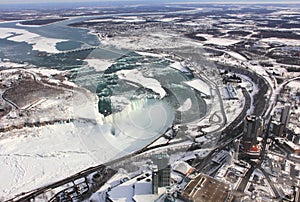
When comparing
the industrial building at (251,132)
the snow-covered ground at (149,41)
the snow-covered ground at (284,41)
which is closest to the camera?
the industrial building at (251,132)

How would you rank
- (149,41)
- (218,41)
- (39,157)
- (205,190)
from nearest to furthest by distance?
(205,190) < (39,157) < (149,41) < (218,41)

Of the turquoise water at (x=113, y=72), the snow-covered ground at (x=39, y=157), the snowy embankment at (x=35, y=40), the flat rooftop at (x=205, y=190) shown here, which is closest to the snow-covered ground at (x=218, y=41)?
the turquoise water at (x=113, y=72)

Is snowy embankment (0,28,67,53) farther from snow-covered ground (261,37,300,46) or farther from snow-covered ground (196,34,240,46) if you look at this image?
snow-covered ground (261,37,300,46)

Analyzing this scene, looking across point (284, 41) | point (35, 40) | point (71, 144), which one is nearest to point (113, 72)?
point (71, 144)

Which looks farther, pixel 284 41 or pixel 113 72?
pixel 284 41

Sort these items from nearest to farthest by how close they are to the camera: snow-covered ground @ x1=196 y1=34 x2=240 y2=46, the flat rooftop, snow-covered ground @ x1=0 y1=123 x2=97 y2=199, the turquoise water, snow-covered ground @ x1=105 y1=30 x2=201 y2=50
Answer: the flat rooftop < snow-covered ground @ x1=0 y1=123 x2=97 y2=199 < the turquoise water < snow-covered ground @ x1=105 y1=30 x2=201 y2=50 < snow-covered ground @ x1=196 y1=34 x2=240 y2=46

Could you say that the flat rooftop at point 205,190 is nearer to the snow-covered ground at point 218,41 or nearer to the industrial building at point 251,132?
the industrial building at point 251,132

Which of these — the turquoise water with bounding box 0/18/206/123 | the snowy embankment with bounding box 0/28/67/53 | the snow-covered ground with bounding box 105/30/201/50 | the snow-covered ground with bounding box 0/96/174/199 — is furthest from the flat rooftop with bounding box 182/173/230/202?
the snowy embankment with bounding box 0/28/67/53

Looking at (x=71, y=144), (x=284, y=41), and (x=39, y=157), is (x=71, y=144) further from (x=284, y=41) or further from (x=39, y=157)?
(x=284, y=41)

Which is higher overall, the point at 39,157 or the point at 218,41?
the point at 218,41

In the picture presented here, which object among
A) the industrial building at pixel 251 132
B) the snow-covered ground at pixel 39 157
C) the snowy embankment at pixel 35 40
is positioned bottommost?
the snow-covered ground at pixel 39 157
